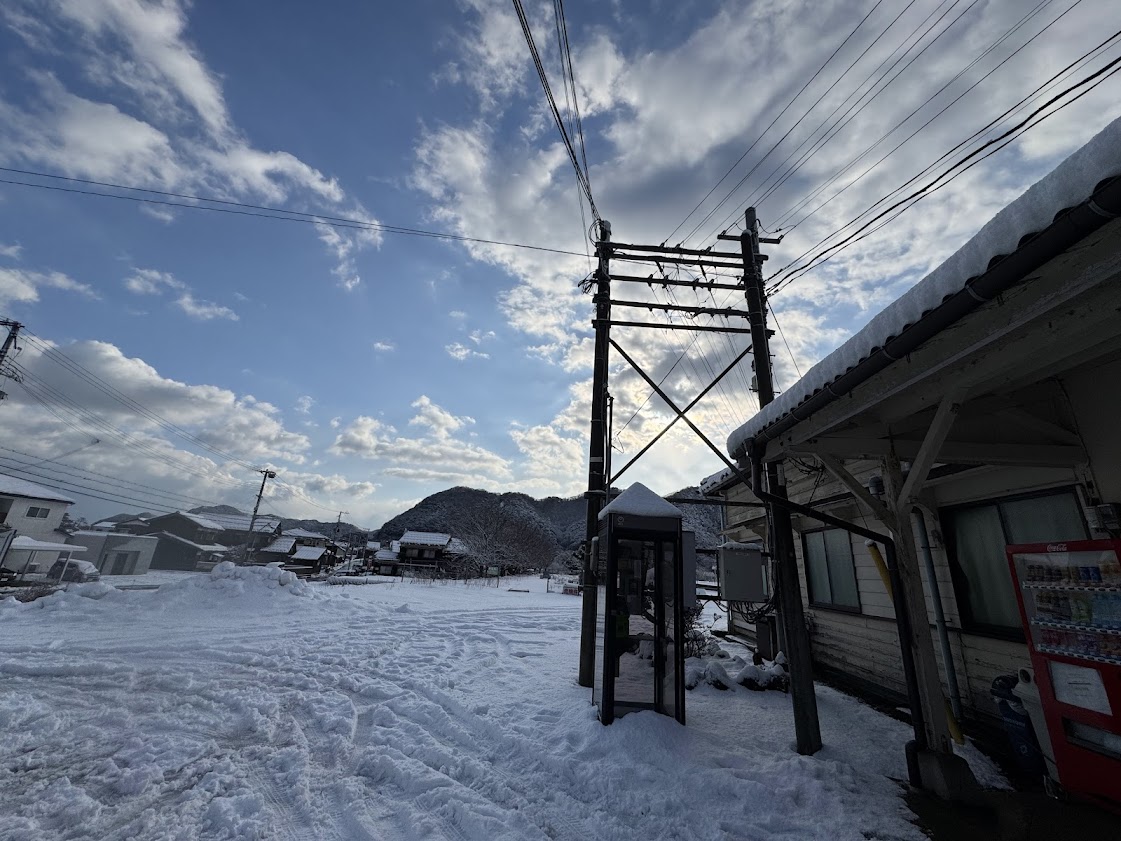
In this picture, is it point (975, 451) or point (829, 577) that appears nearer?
point (975, 451)

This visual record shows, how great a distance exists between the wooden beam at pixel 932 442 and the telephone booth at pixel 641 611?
257cm

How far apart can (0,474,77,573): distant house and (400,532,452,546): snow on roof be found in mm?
28593

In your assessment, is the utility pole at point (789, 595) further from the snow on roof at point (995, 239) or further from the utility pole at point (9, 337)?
the utility pole at point (9, 337)

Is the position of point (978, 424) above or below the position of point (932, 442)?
above

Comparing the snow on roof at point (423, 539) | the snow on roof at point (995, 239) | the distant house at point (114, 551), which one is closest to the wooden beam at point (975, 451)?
the snow on roof at point (995, 239)

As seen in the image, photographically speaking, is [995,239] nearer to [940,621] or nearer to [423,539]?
[940,621]

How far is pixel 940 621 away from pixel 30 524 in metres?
54.7

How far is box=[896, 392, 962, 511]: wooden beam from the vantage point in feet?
11.2

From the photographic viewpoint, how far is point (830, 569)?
26.8 ft

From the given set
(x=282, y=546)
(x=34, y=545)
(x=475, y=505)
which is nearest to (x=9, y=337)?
(x=34, y=545)

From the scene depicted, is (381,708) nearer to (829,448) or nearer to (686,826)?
(686,826)

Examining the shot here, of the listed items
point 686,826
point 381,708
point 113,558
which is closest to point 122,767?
point 381,708

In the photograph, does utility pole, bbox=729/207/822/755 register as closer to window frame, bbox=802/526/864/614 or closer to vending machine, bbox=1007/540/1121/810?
vending machine, bbox=1007/540/1121/810

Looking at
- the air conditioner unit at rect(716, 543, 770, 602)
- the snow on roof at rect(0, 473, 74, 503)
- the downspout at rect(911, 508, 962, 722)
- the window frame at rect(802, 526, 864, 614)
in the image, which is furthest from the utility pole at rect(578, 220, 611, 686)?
the snow on roof at rect(0, 473, 74, 503)
